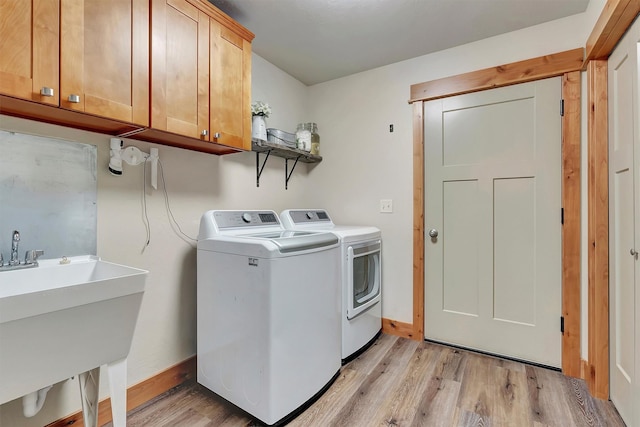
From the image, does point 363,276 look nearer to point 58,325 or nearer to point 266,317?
point 266,317

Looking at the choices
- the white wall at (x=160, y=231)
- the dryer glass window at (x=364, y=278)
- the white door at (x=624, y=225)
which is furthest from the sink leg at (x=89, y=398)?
the white door at (x=624, y=225)

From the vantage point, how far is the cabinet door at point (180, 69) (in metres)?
1.43

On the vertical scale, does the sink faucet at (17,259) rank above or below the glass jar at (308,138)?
below

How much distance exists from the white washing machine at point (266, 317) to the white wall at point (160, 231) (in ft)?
0.72

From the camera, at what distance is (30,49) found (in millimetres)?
1067

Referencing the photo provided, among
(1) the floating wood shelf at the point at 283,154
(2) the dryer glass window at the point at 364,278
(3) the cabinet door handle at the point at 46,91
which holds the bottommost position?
(2) the dryer glass window at the point at 364,278

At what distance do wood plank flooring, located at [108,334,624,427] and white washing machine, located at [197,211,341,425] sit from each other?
10 cm

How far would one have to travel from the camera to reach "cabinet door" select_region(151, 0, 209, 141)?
1.43m

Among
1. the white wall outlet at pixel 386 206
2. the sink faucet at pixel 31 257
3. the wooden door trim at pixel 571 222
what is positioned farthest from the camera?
the white wall outlet at pixel 386 206

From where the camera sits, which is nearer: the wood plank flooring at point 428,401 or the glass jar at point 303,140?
the wood plank flooring at point 428,401

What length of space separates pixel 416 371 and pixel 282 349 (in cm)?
106

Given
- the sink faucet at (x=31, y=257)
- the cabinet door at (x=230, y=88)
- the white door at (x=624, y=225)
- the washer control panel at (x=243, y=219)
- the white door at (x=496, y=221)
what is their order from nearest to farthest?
the sink faucet at (x=31, y=257)
the white door at (x=624, y=225)
the cabinet door at (x=230, y=88)
the washer control panel at (x=243, y=219)
the white door at (x=496, y=221)

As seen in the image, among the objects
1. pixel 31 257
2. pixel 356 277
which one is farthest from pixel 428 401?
pixel 31 257

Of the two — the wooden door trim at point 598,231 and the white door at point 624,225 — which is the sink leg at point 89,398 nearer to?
the white door at point 624,225
